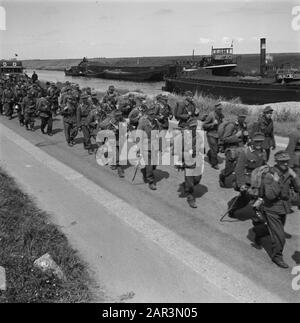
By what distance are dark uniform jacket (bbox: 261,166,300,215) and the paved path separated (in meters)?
0.88

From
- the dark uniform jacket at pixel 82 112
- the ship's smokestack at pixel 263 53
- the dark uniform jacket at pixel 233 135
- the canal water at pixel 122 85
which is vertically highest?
the ship's smokestack at pixel 263 53

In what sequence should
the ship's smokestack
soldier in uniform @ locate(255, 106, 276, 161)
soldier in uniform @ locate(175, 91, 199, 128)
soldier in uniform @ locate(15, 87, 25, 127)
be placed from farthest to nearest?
the ship's smokestack < soldier in uniform @ locate(15, 87, 25, 127) < soldier in uniform @ locate(175, 91, 199, 128) < soldier in uniform @ locate(255, 106, 276, 161)

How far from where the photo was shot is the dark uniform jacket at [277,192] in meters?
6.08

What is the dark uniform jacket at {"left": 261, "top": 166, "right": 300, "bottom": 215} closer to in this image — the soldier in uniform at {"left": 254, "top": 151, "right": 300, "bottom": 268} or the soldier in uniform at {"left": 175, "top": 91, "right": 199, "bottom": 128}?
the soldier in uniform at {"left": 254, "top": 151, "right": 300, "bottom": 268}

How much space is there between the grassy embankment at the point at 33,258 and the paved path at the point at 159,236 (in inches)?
11.7

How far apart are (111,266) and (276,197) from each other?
2.70m

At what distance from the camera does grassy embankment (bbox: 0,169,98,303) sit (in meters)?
5.28

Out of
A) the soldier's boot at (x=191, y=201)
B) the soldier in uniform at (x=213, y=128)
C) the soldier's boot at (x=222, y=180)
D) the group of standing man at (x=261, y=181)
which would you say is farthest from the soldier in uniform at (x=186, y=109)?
the soldier's boot at (x=191, y=201)

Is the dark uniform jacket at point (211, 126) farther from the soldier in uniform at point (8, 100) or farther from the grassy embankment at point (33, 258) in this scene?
the soldier in uniform at point (8, 100)

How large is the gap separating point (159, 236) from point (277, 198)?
2183 millimetres

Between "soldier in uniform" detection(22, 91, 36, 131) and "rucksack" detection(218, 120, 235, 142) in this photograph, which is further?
"soldier in uniform" detection(22, 91, 36, 131)

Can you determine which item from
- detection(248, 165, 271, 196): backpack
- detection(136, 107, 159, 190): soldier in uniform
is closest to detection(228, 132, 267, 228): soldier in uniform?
detection(248, 165, 271, 196): backpack

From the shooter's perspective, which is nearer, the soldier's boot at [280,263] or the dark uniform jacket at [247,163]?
the soldier's boot at [280,263]
